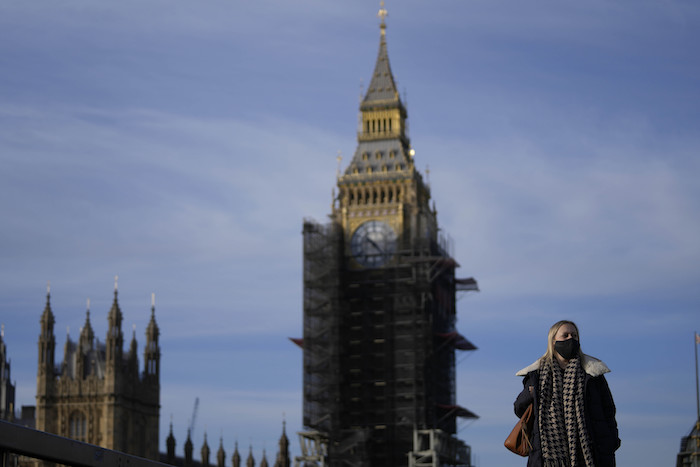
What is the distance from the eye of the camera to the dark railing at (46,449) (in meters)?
11.5

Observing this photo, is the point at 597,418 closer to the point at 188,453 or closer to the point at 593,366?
the point at 593,366

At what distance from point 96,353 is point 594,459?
118 m

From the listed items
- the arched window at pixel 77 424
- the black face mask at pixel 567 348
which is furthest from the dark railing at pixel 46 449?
the arched window at pixel 77 424

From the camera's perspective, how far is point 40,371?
125 meters

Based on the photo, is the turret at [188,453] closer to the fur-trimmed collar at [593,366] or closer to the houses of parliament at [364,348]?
the houses of parliament at [364,348]

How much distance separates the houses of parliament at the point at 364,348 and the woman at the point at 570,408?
322 feet

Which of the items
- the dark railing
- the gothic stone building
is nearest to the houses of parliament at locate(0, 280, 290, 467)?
the gothic stone building

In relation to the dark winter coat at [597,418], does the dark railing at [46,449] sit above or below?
below

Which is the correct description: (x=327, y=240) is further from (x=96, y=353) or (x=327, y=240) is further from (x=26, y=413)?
(x=26, y=413)

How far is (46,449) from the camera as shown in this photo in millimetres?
11922

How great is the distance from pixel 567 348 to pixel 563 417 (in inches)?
26.9

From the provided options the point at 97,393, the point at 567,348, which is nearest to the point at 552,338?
the point at 567,348

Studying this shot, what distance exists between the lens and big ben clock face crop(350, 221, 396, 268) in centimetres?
12119

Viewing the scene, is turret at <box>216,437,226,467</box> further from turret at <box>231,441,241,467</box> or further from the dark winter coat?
the dark winter coat
